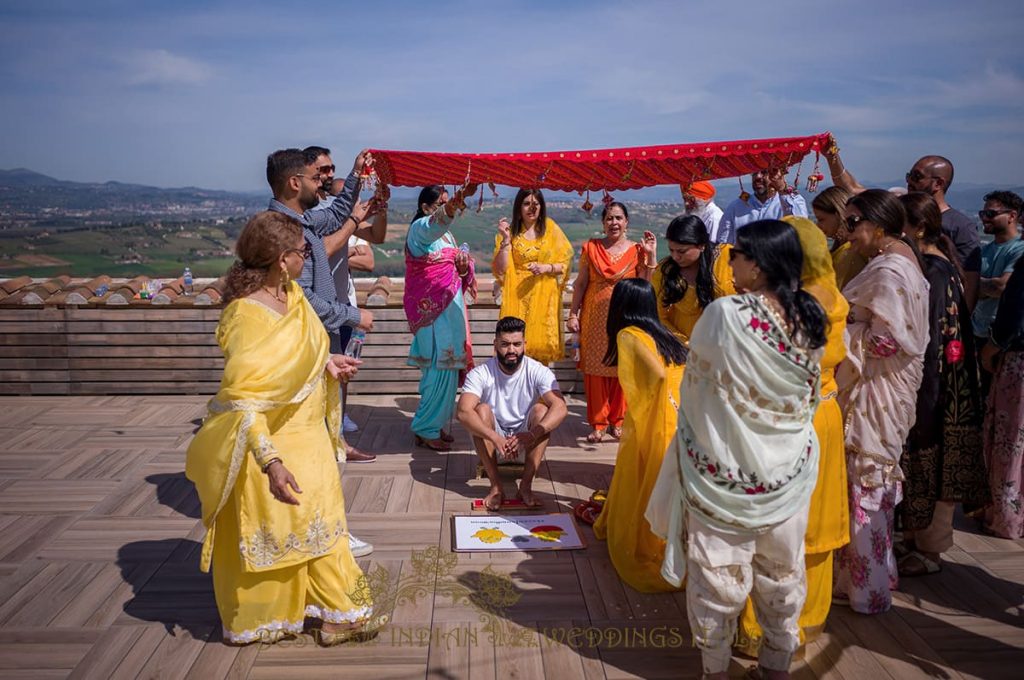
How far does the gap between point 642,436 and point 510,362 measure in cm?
113

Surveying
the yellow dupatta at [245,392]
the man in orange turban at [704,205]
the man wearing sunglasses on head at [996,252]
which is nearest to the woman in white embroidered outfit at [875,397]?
the man wearing sunglasses on head at [996,252]

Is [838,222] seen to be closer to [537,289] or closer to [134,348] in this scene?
[537,289]

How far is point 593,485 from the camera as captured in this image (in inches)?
180

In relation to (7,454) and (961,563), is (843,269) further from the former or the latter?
(7,454)

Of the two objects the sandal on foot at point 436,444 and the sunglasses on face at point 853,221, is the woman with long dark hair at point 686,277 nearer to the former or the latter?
the sunglasses on face at point 853,221

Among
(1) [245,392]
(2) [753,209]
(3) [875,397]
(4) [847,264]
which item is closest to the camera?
(1) [245,392]

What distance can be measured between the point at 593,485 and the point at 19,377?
504 cm

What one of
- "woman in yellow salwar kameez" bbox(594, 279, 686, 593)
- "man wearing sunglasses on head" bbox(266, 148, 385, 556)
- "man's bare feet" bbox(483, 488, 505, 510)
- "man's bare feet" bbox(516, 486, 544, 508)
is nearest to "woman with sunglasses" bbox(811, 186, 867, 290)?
"woman in yellow salwar kameez" bbox(594, 279, 686, 593)

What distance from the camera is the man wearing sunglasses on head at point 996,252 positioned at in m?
4.23

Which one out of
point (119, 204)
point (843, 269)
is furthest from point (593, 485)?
point (119, 204)

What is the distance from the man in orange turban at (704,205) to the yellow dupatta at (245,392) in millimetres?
4022

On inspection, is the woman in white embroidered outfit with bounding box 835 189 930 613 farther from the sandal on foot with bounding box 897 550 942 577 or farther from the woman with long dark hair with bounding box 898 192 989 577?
the sandal on foot with bounding box 897 550 942 577

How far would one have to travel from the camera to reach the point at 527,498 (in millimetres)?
4145

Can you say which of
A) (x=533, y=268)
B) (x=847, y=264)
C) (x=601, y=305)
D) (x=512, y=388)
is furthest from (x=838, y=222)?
(x=533, y=268)
